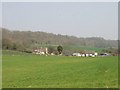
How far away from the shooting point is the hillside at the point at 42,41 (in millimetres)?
132625

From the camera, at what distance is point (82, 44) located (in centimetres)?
17500

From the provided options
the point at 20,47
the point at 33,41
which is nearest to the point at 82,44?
the point at 33,41

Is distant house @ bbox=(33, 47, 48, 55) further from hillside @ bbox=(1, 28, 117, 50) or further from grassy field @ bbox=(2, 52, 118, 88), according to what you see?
grassy field @ bbox=(2, 52, 118, 88)

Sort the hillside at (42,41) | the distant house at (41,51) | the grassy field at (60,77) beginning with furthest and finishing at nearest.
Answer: the distant house at (41,51) → the hillside at (42,41) → the grassy field at (60,77)

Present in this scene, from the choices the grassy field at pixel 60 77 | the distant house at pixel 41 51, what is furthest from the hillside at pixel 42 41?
the grassy field at pixel 60 77

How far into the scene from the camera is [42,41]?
161625 mm

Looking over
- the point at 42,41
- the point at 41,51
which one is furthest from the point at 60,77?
the point at 42,41

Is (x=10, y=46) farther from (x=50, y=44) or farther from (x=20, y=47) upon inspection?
(x=50, y=44)

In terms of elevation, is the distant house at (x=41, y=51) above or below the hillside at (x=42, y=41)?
below

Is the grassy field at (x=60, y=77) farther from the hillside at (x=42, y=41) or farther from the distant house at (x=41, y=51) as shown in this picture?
the distant house at (x=41, y=51)

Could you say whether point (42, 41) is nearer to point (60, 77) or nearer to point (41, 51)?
point (41, 51)

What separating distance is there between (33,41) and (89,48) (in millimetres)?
30760

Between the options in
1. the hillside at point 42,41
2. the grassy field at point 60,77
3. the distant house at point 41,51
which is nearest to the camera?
the grassy field at point 60,77

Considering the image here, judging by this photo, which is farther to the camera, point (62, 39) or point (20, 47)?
point (62, 39)
